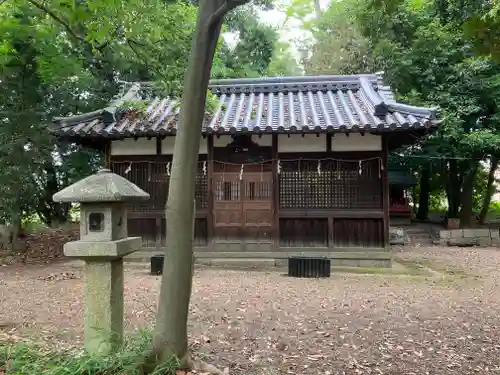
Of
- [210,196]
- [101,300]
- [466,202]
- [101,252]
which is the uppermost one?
[210,196]

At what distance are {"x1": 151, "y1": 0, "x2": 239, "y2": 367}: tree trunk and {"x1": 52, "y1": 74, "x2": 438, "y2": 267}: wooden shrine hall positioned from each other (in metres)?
6.58

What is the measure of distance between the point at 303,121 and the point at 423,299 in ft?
16.1

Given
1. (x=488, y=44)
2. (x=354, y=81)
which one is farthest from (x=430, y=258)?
(x=488, y=44)

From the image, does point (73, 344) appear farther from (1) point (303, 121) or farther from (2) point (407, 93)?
(2) point (407, 93)

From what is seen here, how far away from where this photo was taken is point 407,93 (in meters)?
18.2

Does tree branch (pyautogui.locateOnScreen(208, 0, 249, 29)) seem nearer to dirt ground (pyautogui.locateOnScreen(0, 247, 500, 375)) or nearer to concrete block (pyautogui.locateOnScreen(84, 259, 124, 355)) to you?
concrete block (pyautogui.locateOnScreen(84, 259, 124, 355))

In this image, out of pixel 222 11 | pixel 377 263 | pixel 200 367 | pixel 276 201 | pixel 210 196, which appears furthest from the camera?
pixel 210 196

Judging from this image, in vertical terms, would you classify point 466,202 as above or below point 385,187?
below

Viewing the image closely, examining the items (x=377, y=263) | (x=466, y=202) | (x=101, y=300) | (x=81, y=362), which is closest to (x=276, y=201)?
(x=377, y=263)

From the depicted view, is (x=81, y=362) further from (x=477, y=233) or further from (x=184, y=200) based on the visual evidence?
(x=477, y=233)

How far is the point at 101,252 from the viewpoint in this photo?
12.8 ft

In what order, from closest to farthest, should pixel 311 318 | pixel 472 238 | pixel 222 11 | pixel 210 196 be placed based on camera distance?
pixel 222 11
pixel 311 318
pixel 210 196
pixel 472 238

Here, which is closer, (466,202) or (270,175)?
(270,175)

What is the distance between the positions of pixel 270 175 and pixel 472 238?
1169cm
